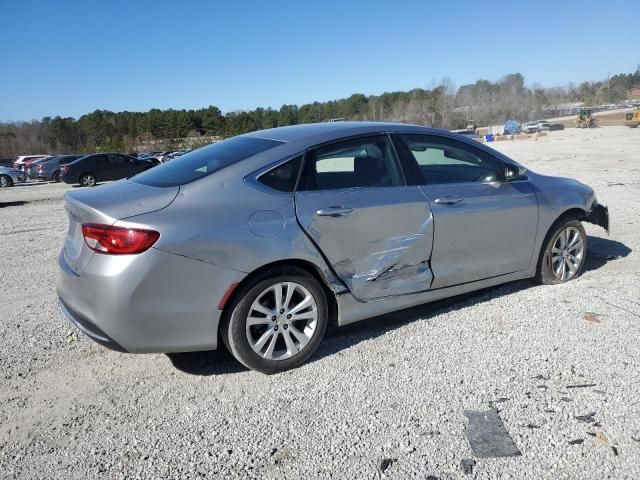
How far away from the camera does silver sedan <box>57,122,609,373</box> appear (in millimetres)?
2949

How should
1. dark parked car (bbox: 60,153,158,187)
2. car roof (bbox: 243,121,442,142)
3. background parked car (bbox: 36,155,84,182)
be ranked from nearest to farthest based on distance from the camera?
car roof (bbox: 243,121,442,142), dark parked car (bbox: 60,153,158,187), background parked car (bbox: 36,155,84,182)

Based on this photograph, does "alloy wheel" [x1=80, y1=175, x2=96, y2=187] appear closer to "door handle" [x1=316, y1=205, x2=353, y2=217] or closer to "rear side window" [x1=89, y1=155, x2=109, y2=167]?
"rear side window" [x1=89, y1=155, x2=109, y2=167]

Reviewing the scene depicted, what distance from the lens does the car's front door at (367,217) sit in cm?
341

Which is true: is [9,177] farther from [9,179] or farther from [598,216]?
[598,216]

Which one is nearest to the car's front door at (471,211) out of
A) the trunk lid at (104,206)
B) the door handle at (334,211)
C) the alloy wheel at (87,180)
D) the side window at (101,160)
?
the door handle at (334,211)

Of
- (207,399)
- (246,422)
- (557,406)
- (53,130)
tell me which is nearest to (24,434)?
(207,399)

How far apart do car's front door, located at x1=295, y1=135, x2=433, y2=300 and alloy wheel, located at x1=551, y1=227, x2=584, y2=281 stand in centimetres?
166

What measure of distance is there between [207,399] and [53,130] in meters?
88.2

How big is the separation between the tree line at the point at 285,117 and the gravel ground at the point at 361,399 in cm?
6654

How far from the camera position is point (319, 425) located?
279 centimetres

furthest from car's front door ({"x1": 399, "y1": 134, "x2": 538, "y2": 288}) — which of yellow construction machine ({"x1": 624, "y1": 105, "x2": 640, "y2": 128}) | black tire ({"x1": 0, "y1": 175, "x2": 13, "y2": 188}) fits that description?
yellow construction machine ({"x1": 624, "y1": 105, "x2": 640, "y2": 128})

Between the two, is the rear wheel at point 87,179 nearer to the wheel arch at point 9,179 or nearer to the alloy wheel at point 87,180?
the alloy wheel at point 87,180

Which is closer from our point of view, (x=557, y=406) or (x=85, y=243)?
(x=557, y=406)

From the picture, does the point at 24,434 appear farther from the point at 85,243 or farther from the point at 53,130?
the point at 53,130
